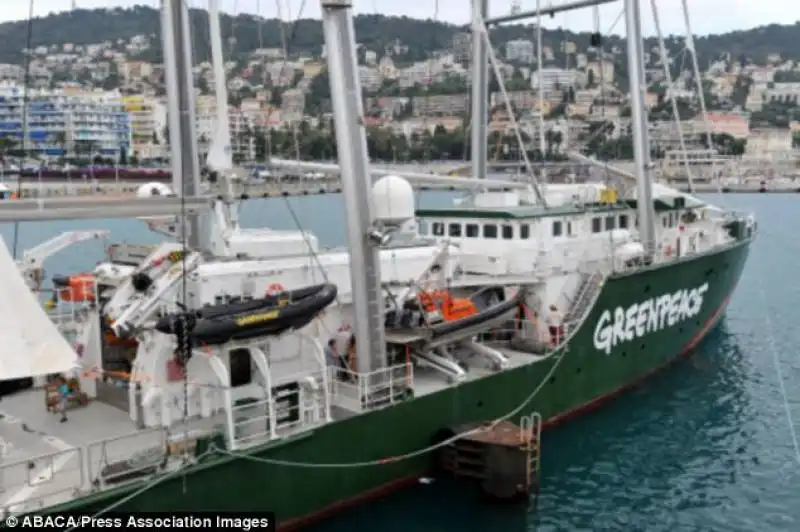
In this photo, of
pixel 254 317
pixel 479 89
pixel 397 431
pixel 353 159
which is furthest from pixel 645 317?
pixel 254 317

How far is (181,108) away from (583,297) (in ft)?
31.3

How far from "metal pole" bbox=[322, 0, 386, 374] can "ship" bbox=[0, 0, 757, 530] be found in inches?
1.3

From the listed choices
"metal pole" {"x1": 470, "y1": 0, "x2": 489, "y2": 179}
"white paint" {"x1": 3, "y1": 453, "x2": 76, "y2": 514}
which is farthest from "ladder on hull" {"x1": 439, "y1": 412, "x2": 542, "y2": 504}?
"metal pole" {"x1": 470, "y1": 0, "x2": 489, "y2": 179}

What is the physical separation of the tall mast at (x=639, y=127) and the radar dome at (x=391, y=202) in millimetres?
9213

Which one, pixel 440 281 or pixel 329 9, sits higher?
pixel 329 9

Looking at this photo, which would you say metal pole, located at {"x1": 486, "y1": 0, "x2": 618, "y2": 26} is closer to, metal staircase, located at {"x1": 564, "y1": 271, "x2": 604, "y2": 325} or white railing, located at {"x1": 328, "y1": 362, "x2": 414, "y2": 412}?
metal staircase, located at {"x1": 564, "y1": 271, "x2": 604, "y2": 325}

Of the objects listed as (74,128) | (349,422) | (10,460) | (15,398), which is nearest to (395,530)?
(349,422)

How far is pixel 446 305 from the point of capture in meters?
15.7

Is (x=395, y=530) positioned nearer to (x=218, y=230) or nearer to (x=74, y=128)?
(x=218, y=230)

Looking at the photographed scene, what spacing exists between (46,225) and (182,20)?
205 ft

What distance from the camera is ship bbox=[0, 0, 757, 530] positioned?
36.8ft

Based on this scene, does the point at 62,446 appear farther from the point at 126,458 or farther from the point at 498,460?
the point at 498,460

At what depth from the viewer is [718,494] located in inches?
596

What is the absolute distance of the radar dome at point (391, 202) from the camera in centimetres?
1342
